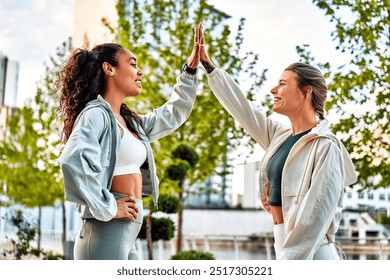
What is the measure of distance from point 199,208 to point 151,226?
351 cm

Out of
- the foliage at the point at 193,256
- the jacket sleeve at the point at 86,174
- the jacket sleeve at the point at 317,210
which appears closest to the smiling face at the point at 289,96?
the jacket sleeve at the point at 317,210

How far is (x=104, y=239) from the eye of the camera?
1.54 metres

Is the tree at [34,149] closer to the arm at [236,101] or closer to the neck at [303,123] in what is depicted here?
the arm at [236,101]

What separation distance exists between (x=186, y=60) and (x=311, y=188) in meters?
3.79

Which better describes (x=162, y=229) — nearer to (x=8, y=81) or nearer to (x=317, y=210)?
(x=8, y=81)

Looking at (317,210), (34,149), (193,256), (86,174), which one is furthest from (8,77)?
(317,210)

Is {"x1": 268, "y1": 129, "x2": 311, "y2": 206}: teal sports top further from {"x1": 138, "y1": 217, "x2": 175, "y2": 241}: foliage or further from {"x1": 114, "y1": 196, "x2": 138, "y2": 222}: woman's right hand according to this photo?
{"x1": 138, "y1": 217, "x2": 175, "y2": 241}: foliage

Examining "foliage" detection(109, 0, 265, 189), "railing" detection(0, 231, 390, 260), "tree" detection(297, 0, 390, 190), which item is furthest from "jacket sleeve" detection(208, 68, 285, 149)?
"railing" detection(0, 231, 390, 260)

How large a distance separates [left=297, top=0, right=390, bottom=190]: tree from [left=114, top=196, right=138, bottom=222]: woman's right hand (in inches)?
102

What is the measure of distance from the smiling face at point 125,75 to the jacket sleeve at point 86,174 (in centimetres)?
24

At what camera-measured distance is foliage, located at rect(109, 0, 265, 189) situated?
5.20m
